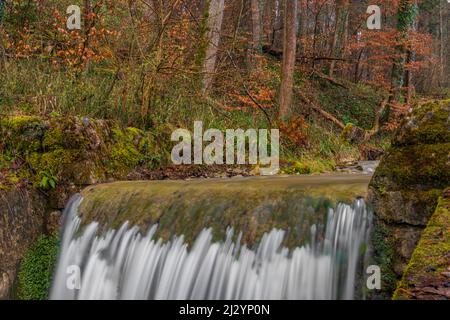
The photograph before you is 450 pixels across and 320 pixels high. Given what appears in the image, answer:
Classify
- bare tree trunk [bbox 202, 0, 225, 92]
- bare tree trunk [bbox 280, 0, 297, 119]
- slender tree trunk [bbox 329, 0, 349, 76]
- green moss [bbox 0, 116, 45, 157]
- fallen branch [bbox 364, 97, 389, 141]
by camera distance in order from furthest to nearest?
slender tree trunk [bbox 329, 0, 349, 76] → fallen branch [bbox 364, 97, 389, 141] → bare tree trunk [bbox 280, 0, 297, 119] → bare tree trunk [bbox 202, 0, 225, 92] → green moss [bbox 0, 116, 45, 157]

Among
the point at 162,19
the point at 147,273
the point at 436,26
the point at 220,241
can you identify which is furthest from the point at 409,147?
the point at 436,26

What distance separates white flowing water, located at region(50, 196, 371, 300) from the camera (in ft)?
13.5

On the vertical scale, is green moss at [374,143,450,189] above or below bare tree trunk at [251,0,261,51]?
below

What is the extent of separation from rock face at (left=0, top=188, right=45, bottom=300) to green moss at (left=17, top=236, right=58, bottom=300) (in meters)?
0.09

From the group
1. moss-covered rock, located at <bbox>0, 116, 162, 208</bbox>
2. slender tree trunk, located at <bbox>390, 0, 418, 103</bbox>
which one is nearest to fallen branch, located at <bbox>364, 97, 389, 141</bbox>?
slender tree trunk, located at <bbox>390, 0, 418, 103</bbox>

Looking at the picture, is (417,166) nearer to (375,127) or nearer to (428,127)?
(428,127)

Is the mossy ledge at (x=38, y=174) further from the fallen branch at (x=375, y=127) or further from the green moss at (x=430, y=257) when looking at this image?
the fallen branch at (x=375, y=127)

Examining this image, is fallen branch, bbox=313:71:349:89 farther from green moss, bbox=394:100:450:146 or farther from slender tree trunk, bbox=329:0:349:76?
green moss, bbox=394:100:450:146

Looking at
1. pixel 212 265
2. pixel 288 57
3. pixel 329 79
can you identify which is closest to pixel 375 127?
pixel 329 79

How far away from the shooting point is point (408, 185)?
13.6ft

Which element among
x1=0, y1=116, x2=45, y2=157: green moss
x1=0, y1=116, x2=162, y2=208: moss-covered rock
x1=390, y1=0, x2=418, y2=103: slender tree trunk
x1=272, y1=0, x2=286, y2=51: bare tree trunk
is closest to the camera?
x1=0, y1=116, x2=162, y2=208: moss-covered rock

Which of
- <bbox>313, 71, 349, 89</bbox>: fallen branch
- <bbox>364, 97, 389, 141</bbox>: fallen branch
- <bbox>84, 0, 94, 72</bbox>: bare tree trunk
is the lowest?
<bbox>364, 97, 389, 141</bbox>: fallen branch
